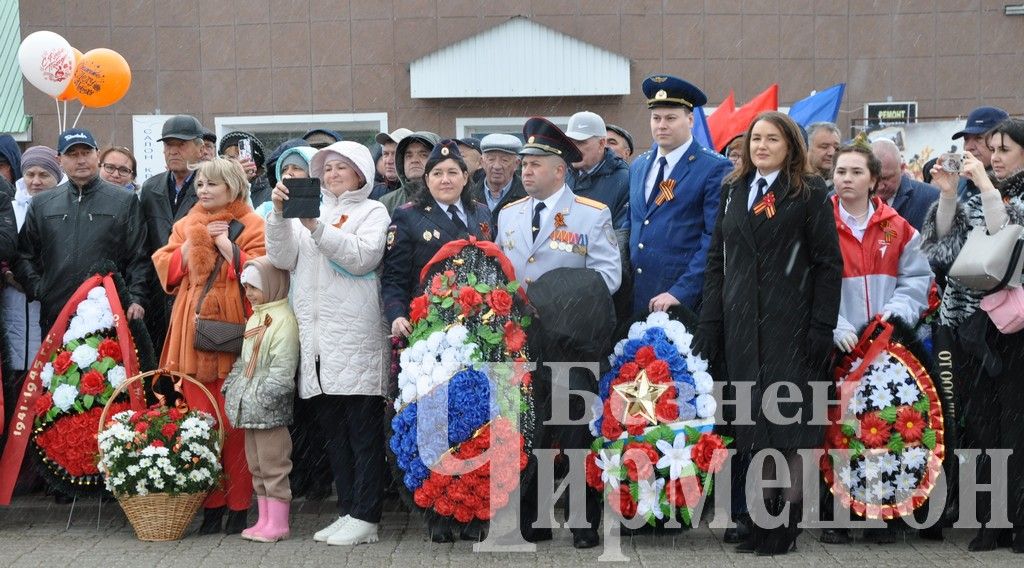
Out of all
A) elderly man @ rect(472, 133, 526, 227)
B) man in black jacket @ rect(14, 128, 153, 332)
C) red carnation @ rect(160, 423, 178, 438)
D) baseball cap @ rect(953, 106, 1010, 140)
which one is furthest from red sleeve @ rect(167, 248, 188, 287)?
baseball cap @ rect(953, 106, 1010, 140)

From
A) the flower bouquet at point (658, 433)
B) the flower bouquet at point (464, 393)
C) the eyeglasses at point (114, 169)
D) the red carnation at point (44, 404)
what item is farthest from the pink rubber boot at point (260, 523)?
the eyeglasses at point (114, 169)

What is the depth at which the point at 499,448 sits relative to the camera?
6.26m

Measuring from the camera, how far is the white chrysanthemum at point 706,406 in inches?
251

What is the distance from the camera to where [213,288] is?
6941 mm

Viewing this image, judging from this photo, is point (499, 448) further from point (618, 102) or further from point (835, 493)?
point (618, 102)

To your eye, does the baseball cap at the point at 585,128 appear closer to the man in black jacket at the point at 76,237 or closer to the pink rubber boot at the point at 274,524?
the man in black jacket at the point at 76,237

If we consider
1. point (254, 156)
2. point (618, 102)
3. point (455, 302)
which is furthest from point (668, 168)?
point (618, 102)

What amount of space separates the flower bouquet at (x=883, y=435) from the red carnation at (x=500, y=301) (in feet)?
5.95

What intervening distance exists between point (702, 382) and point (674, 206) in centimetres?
105

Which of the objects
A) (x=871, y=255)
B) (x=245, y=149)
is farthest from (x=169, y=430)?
(x=871, y=255)

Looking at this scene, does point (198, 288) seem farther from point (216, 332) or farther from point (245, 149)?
point (245, 149)

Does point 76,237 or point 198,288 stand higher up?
point 76,237

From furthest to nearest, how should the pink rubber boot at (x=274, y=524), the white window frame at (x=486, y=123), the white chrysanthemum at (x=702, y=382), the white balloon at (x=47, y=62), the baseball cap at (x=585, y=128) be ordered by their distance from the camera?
the white window frame at (x=486, y=123) → the white balloon at (x=47, y=62) → the baseball cap at (x=585, y=128) → the pink rubber boot at (x=274, y=524) → the white chrysanthemum at (x=702, y=382)

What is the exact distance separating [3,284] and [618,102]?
405 inches
